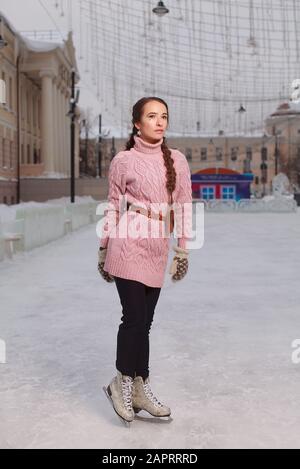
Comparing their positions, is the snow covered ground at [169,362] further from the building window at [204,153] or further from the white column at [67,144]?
the building window at [204,153]

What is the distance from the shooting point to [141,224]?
3.39 metres

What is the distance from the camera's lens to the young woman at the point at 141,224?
3.38 m

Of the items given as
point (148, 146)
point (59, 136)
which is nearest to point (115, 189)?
point (148, 146)

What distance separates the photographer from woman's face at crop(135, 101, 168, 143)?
339 centimetres

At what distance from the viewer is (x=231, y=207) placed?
131ft

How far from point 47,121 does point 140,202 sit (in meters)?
47.0

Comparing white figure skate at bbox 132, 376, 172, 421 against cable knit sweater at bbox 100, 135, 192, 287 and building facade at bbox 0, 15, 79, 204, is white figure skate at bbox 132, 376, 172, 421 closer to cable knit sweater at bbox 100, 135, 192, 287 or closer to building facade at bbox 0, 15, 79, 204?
cable knit sweater at bbox 100, 135, 192, 287

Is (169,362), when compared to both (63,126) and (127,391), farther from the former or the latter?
(63,126)

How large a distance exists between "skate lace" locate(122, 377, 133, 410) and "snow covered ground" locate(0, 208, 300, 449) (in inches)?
5.0

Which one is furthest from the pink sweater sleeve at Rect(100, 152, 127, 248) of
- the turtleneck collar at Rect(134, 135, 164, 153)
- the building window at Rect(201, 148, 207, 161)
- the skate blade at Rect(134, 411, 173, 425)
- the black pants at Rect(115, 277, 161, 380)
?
the building window at Rect(201, 148, 207, 161)

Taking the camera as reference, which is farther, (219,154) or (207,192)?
(219,154)

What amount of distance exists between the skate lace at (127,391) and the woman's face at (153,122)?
132 centimetres

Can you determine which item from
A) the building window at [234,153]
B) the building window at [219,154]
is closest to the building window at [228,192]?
the building window at [234,153]

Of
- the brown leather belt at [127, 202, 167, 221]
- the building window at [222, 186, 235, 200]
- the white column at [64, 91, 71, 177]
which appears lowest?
the brown leather belt at [127, 202, 167, 221]
